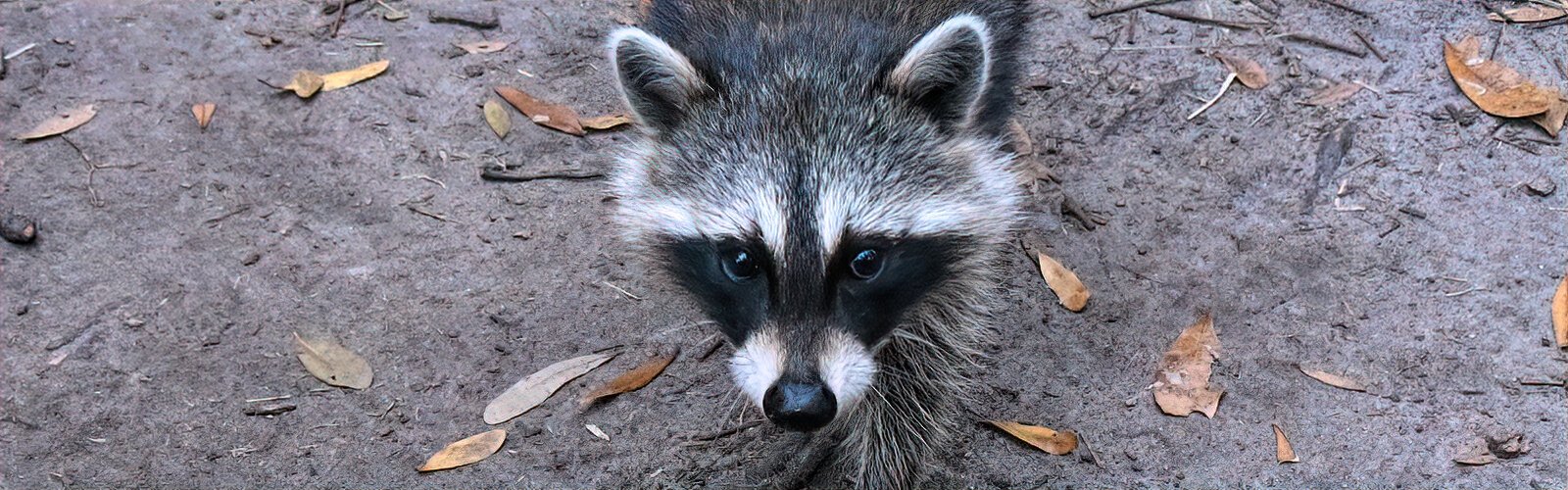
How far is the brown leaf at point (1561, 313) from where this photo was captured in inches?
141

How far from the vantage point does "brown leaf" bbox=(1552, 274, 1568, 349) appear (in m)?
3.59

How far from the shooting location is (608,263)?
4184 mm

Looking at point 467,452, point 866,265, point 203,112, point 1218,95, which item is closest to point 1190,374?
point 866,265

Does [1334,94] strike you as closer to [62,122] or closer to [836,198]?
[836,198]

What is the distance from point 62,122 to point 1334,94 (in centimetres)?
564

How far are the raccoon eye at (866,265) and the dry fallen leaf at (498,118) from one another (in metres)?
2.44

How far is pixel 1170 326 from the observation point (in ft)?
12.6

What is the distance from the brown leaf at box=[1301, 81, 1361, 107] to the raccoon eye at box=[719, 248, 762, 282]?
302 cm

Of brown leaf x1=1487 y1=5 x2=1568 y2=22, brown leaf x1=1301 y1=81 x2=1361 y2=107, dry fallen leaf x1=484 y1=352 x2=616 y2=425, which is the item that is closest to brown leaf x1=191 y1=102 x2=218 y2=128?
dry fallen leaf x1=484 y1=352 x2=616 y2=425

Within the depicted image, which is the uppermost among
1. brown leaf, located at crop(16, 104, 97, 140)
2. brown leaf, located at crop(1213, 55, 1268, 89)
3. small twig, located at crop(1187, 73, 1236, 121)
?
brown leaf, located at crop(16, 104, 97, 140)

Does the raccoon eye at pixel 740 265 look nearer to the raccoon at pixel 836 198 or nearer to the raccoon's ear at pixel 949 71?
the raccoon at pixel 836 198

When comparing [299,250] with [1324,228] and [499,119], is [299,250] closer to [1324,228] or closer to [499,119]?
[499,119]

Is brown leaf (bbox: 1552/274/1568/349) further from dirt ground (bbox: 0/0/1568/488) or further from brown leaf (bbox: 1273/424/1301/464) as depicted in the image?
brown leaf (bbox: 1273/424/1301/464)

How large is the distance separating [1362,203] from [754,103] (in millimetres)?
2686
